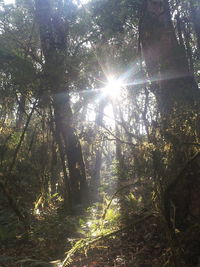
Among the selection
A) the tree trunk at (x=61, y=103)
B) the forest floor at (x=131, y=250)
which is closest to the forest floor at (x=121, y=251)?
the forest floor at (x=131, y=250)

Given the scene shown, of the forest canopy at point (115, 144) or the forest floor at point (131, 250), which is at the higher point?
the forest canopy at point (115, 144)

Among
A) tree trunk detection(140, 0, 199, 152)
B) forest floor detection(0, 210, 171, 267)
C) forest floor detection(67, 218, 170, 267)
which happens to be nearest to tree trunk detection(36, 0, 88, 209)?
tree trunk detection(140, 0, 199, 152)

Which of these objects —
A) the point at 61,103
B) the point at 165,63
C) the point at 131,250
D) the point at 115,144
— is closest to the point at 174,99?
the point at 165,63

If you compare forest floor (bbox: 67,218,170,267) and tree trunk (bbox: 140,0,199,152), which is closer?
forest floor (bbox: 67,218,170,267)

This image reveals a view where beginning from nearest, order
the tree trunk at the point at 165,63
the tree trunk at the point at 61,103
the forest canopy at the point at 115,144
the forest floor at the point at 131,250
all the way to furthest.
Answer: the forest canopy at the point at 115,144, the forest floor at the point at 131,250, the tree trunk at the point at 165,63, the tree trunk at the point at 61,103

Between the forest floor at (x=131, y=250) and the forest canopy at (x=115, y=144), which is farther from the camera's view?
the forest floor at (x=131, y=250)

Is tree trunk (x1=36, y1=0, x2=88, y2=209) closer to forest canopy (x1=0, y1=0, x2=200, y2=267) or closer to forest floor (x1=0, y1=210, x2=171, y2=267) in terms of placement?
forest canopy (x1=0, y1=0, x2=200, y2=267)

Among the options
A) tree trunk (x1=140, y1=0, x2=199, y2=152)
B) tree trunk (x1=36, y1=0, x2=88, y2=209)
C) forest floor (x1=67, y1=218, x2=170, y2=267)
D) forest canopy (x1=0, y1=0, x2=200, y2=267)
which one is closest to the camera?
forest canopy (x1=0, y1=0, x2=200, y2=267)

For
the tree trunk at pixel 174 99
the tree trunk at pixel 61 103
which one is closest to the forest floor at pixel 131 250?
the tree trunk at pixel 174 99

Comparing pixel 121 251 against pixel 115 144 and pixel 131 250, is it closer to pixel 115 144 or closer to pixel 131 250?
pixel 131 250

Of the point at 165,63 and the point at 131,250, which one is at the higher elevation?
the point at 165,63

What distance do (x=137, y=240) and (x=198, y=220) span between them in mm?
1222

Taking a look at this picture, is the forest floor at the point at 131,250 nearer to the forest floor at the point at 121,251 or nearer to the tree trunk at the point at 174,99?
the forest floor at the point at 121,251

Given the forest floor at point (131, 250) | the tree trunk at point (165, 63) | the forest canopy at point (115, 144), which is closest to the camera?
the forest canopy at point (115, 144)
